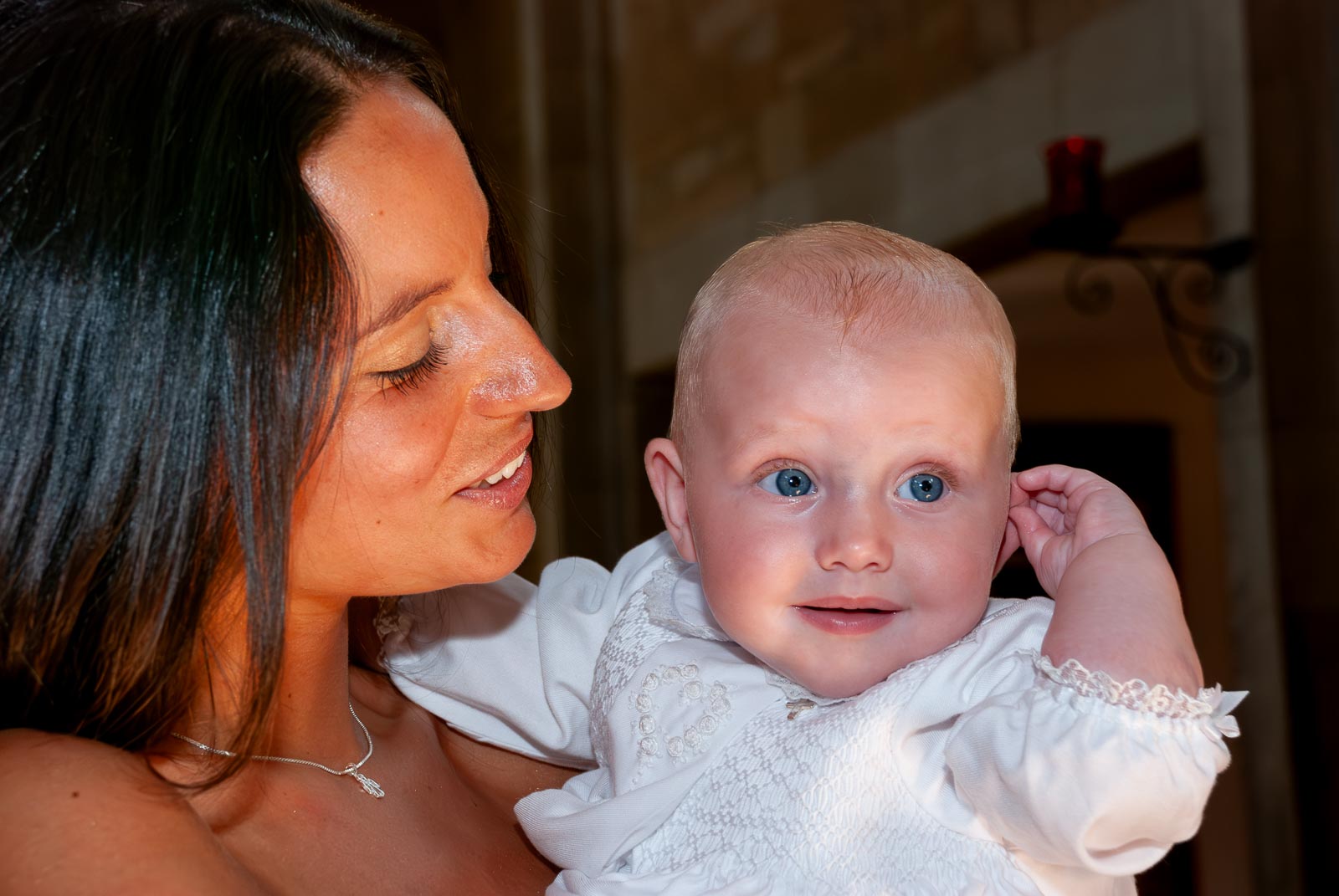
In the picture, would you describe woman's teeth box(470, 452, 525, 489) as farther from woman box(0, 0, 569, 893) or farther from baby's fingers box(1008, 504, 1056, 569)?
baby's fingers box(1008, 504, 1056, 569)

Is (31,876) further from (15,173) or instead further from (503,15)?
(503,15)

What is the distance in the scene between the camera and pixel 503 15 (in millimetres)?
5934

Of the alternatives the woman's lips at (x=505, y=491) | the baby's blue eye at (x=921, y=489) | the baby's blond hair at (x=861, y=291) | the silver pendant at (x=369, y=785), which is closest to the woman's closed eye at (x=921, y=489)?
the baby's blue eye at (x=921, y=489)

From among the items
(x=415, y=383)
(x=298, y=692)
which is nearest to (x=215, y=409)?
(x=415, y=383)

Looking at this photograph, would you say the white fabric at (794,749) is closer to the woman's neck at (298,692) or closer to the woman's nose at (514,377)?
the woman's neck at (298,692)

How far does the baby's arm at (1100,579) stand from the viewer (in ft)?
3.26

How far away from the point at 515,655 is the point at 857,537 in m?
0.48

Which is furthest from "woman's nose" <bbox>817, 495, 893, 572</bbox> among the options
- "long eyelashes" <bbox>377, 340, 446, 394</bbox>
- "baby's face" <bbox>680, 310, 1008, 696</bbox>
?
"long eyelashes" <bbox>377, 340, 446, 394</bbox>

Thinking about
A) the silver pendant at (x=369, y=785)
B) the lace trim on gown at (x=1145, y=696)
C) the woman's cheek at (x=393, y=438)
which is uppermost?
the woman's cheek at (x=393, y=438)

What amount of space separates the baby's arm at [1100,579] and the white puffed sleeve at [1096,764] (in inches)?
0.8

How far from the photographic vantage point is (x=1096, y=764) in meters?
0.94

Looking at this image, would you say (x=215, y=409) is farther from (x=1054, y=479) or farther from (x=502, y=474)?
(x=1054, y=479)

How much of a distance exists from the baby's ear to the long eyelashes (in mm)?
332

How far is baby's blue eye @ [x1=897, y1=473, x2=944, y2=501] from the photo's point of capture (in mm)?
1165
